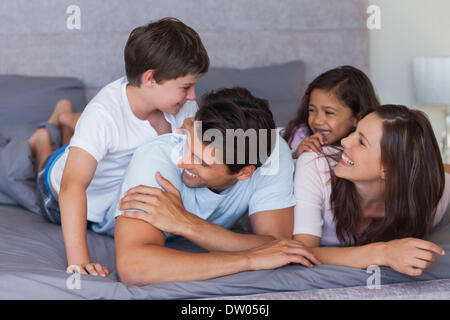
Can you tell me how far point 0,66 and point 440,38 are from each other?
7.87ft

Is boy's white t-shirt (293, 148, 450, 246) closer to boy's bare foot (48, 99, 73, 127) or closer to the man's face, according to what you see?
the man's face

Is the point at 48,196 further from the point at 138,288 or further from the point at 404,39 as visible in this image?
the point at 404,39

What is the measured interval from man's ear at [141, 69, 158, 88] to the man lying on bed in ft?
0.59

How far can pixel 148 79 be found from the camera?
174 centimetres

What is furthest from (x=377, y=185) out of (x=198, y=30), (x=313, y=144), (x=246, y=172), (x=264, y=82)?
(x=198, y=30)

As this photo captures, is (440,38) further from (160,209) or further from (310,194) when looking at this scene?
(160,209)

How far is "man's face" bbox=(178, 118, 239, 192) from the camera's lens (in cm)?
148

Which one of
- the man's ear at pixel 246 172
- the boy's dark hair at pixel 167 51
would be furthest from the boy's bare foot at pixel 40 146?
the man's ear at pixel 246 172

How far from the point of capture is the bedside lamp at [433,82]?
9.71 feet

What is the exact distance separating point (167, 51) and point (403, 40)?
200 cm

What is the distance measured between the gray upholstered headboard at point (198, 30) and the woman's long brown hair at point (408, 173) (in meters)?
1.50

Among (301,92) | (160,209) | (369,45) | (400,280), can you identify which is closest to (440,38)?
(369,45)

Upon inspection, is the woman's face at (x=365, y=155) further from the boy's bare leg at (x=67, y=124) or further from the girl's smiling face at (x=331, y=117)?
the boy's bare leg at (x=67, y=124)

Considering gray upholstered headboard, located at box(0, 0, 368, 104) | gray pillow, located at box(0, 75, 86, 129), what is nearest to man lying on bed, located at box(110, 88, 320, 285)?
gray pillow, located at box(0, 75, 86, 129)
